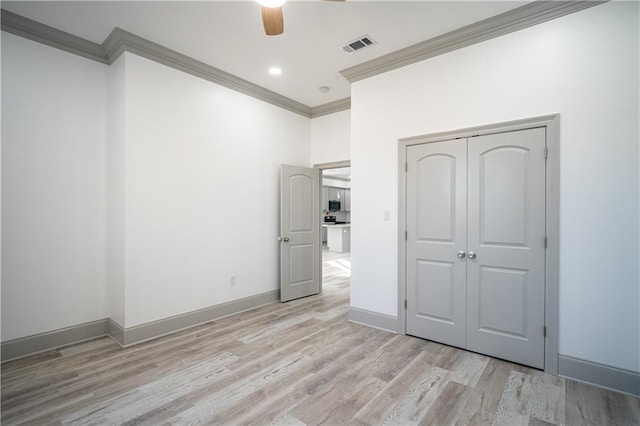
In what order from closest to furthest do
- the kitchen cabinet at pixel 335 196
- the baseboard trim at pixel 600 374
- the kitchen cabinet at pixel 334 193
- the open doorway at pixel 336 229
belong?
the baseboard trim at pixel 600 374
the open doorway at pixel 336 229
the kitchen cabinet at pixel 335 196
the kitchen cabinet at pixel 334 193

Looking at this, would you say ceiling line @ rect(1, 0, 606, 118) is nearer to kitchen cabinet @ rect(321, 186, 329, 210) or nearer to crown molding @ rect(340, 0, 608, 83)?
crown molding @ rect(340, 0, 608, 83)

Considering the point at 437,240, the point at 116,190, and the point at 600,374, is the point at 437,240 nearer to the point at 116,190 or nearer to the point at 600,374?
the point at 600,374

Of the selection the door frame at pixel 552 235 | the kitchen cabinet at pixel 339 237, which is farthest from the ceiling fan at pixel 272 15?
the kitchen cabinet at pixel 339 237

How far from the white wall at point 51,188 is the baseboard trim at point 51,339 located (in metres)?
0.06

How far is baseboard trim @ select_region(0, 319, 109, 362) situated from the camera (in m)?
2.86

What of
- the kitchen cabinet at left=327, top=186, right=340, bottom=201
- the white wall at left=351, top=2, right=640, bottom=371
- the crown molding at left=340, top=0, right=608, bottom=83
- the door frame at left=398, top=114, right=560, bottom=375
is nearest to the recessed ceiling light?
the crown molding at left=340, top=0, right=608, bottom=83

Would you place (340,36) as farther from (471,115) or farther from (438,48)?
(471,115)

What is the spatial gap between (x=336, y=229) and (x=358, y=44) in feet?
24.7

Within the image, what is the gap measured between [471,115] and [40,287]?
4681 mm

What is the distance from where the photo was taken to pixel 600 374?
2.41 metres

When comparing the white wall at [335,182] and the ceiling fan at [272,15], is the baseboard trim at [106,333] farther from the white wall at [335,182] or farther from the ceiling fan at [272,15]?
the white wall at [335,182]

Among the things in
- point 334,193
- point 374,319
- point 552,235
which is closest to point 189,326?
point 374,319

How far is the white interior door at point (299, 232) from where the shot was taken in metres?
4.76

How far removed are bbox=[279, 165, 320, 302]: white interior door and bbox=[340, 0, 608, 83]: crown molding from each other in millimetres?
1798
